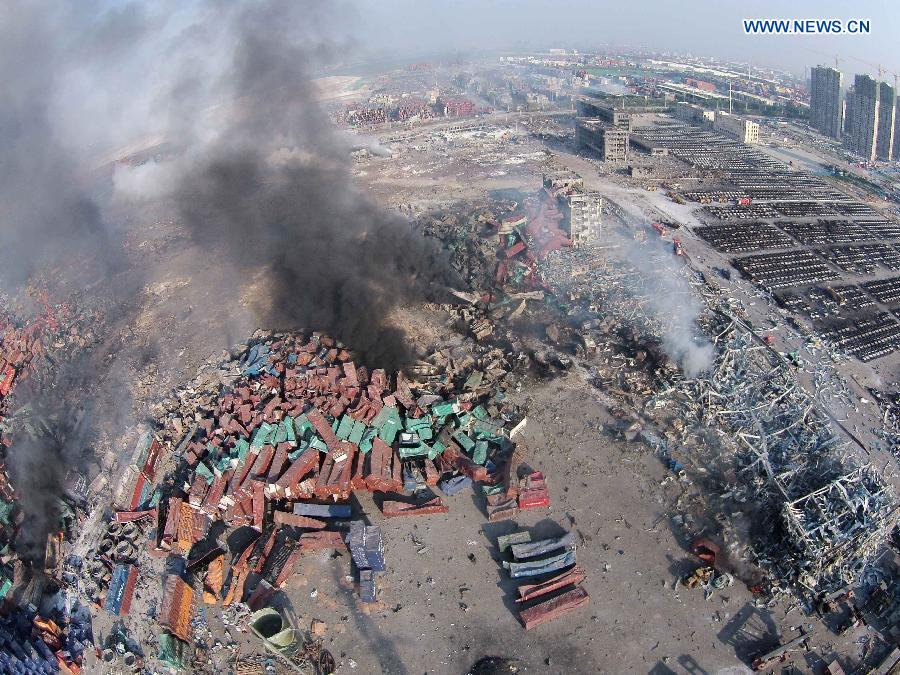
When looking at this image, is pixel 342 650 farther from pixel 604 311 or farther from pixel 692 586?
pixel 604 311

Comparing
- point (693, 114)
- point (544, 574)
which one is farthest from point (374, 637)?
point (693, 114)

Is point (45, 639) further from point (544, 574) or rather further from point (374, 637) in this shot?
point (544, 574)

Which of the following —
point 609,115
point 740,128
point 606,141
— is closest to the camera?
point 606,141

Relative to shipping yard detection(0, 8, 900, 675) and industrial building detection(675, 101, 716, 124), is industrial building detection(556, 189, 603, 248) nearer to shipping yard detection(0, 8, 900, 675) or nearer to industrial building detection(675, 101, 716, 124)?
shipping yard detection(0, 8, 900, 675)

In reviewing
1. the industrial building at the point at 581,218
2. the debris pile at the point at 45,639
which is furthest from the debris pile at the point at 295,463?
the industrial building at the point at 581,218

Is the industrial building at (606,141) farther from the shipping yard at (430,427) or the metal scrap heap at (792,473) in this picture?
the metal scrap heap at (792,473)

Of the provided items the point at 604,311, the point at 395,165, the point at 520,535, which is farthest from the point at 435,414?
the point at 395,165
